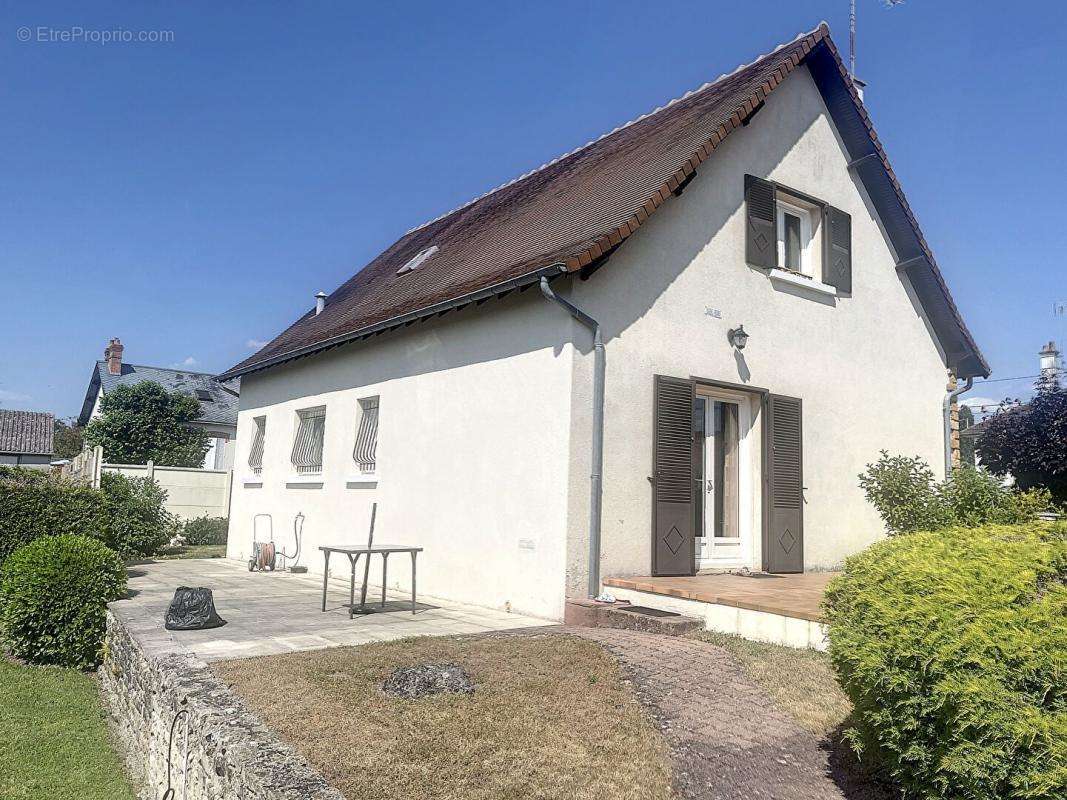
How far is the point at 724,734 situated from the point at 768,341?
616cm

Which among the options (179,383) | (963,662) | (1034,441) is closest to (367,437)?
(963,662)

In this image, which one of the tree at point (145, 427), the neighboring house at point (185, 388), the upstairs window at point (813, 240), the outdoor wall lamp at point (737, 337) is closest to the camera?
the outdoor wall lamp at point (737, 337)

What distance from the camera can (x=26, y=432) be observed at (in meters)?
41.0

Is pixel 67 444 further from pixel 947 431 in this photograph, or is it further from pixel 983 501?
pixel 983 501

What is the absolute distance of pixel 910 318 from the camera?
466 inches

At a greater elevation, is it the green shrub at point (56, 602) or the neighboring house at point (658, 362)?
the neighboring house at point (658, 362)

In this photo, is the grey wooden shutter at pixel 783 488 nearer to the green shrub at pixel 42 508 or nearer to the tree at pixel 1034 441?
the tree at pixel 1034 441

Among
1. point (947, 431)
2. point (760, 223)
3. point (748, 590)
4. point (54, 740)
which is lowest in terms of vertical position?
point (54, 740)

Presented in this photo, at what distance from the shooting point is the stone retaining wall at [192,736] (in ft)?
11.5

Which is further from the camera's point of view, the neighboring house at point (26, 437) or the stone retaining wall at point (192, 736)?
the neighboring house at point (26, 437)

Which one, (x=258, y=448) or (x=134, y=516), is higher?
(x=258, y=448)

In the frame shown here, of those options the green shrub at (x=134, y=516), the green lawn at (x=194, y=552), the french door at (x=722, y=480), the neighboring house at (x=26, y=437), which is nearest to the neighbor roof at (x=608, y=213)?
the french door at (x=722, y=480)

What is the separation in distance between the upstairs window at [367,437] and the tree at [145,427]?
1933 centimetres

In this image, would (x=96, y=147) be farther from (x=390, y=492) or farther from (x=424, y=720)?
(x=424, y=720)
